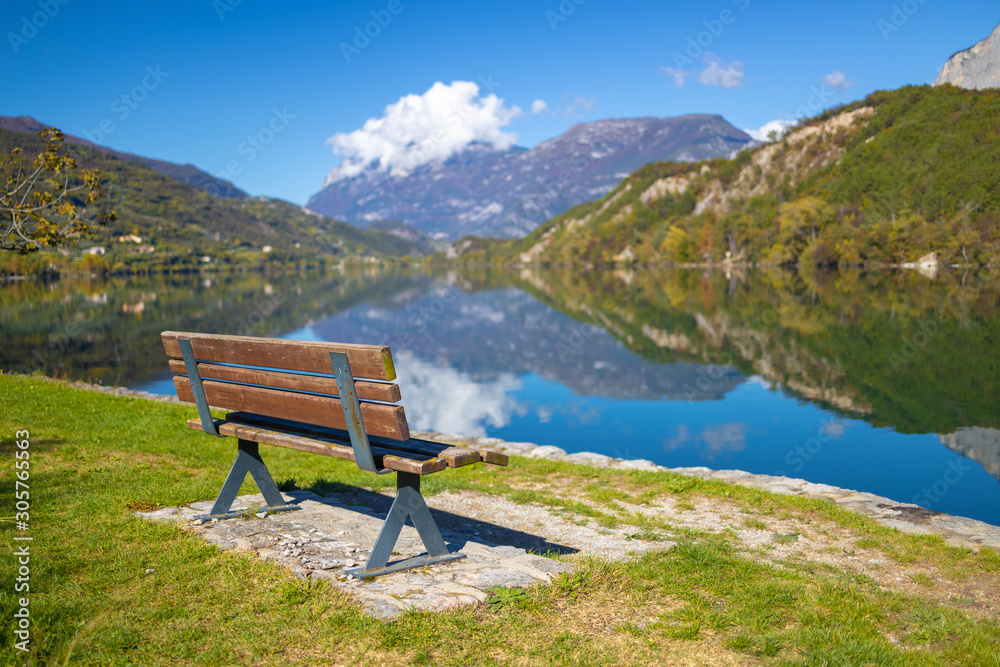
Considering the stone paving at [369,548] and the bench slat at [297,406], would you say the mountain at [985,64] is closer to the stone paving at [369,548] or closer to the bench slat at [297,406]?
the stone paving at [369,548]

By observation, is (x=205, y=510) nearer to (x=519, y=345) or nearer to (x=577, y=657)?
(x=577, y=657)

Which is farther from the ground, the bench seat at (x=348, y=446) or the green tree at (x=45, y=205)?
the green tree at (x=45, y=205)

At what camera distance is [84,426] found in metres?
11.8

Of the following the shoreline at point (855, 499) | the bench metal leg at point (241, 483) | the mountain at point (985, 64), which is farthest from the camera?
the mountain at point (985, 64)

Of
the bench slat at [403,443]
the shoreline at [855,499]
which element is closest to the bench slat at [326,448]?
the bench slat at [403,443]

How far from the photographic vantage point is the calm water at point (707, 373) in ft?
49.4

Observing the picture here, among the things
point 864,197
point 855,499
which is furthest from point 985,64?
point 855,499

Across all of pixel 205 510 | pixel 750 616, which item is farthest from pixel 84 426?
pixel 750 616

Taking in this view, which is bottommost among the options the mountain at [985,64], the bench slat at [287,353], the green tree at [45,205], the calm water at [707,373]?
the calm water at [707,373]

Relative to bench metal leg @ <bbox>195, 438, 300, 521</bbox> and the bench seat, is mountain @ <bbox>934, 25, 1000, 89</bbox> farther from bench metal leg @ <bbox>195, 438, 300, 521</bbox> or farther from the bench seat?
bench metal leg @ <bbox>195, 438, 300, 521</bbox>

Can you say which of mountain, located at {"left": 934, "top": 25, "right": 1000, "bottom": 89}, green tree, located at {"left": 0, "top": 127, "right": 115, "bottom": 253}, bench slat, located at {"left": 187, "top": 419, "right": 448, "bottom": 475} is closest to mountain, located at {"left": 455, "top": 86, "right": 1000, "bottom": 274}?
mountain, located at {"left": 934, "top": 25, "right": 1000, "bottom": 89}

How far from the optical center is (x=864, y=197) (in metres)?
129

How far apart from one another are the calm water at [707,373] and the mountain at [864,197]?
4780 centimetres

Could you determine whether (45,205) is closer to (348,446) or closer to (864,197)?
(348,446)
